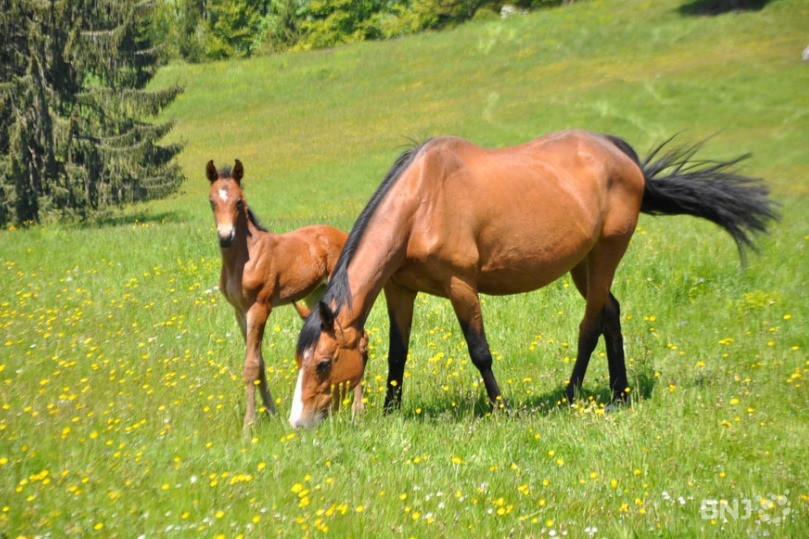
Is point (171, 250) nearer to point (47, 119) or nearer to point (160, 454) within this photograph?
point (160, 454)

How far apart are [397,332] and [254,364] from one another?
121 centimetres

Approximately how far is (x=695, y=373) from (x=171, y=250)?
8.43 m

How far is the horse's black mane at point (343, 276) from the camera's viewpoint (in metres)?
6.15

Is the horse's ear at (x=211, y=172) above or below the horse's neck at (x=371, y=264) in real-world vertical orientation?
above

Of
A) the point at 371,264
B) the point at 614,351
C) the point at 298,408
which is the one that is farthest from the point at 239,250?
the point at 614,351

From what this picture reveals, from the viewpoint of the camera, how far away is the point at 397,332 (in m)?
7.12

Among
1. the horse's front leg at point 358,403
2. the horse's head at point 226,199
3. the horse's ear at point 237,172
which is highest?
the horse's ear at point 237,172

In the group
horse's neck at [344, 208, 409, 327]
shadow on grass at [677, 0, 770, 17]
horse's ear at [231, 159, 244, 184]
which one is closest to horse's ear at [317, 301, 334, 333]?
horse's neck at [344, 208, 409, 327]

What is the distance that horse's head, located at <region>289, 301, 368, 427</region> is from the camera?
20.1 ft

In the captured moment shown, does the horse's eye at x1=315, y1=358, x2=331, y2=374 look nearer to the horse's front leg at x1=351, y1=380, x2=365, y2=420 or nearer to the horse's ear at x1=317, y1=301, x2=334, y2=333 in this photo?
the horse's ear at x1=317, y1=301, x2=334, y2=333

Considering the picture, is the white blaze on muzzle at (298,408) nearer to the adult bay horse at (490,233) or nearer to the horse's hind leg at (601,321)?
the adult bay horse at (490,233)

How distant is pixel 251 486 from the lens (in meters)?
5.03

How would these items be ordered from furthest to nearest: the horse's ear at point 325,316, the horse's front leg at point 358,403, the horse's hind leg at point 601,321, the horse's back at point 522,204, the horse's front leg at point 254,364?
the horse's hind leg at point 601,321 < the horse's front leg at point 254,364 < the horse's front leg at point 358,403 < the horse's back at point 522,204 < the horse's ear at point 325,316

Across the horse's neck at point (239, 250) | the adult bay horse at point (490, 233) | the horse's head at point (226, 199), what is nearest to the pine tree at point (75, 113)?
the horse's neck at point (239, 250)
